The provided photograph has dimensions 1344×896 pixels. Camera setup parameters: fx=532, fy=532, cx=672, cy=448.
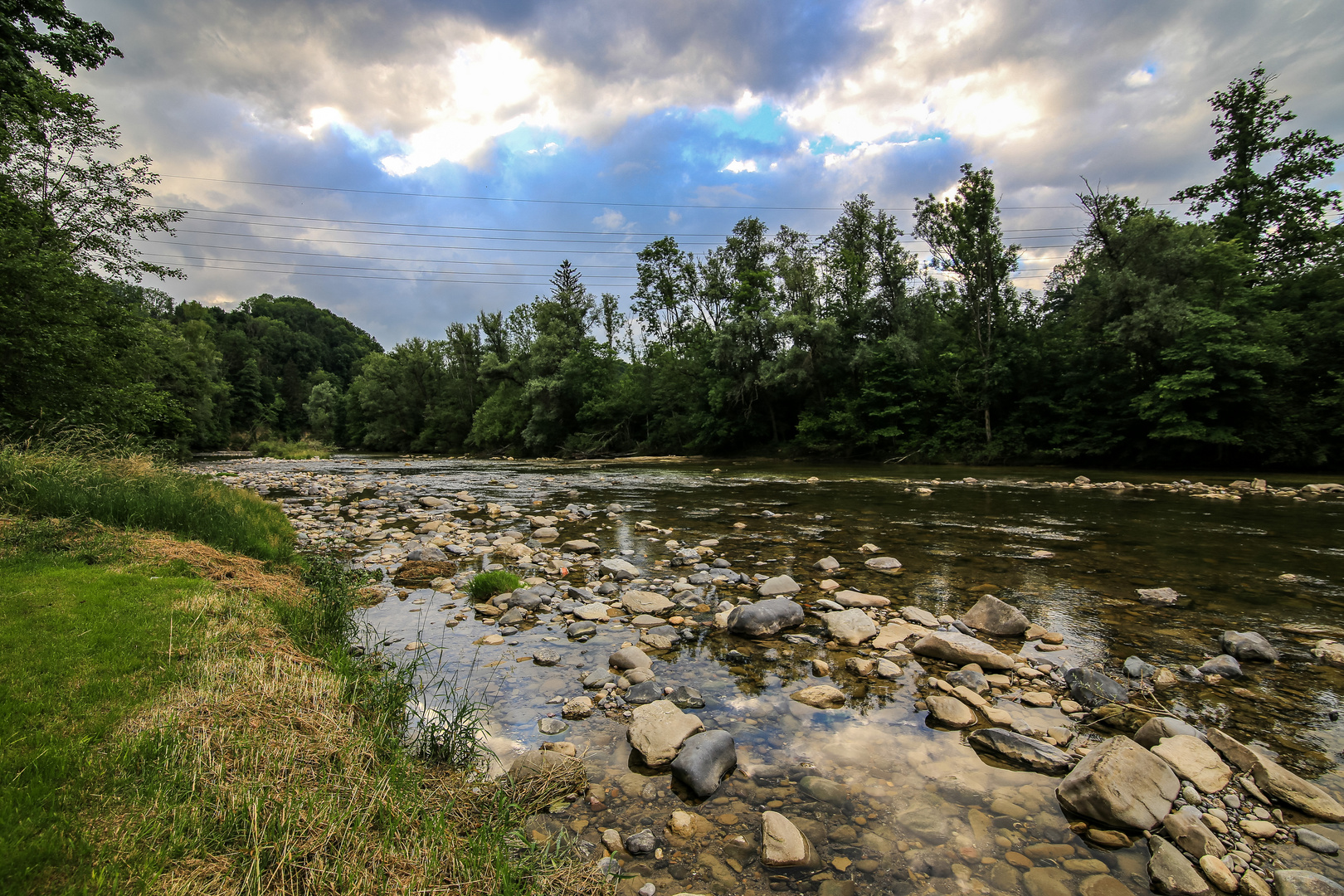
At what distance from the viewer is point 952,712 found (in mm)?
4098

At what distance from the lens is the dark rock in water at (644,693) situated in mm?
4426

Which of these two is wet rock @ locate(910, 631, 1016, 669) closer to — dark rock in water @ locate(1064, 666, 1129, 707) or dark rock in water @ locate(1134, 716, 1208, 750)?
dark rock in water @ locate(1064, 666, 1129, 707)

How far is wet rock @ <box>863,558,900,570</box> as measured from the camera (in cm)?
830

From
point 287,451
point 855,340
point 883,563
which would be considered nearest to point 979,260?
point 855,340

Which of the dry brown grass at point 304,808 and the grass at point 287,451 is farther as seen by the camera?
the grass at point 287,451

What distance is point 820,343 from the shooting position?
36719 millimetres

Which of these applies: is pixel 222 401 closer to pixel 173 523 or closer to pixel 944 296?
pixel 173 523

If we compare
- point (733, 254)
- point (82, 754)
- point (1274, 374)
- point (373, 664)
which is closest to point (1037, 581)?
point (373, 664)

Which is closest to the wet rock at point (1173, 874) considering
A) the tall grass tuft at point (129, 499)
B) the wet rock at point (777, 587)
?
the wet rock at point (777, 587)

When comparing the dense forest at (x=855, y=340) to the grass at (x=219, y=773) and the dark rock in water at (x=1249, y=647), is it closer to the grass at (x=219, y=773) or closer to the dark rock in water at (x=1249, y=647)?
the grass at (x=219, y=773)

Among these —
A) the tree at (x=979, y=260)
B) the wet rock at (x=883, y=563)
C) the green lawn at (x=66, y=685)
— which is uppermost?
the tree at (x=979, y=260)

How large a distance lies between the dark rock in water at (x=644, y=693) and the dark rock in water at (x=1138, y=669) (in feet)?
13.7

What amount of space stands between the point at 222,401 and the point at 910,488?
74643 millimetres

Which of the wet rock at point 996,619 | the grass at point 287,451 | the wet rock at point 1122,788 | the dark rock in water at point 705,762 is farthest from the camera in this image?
the grass at point 287,451
